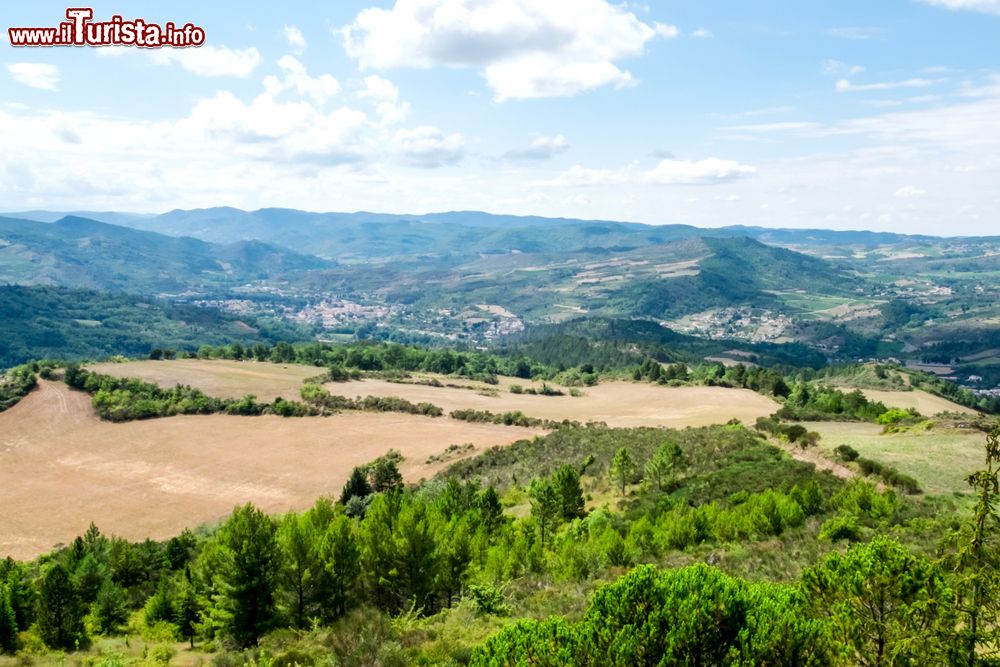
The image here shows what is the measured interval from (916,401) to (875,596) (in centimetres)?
13746

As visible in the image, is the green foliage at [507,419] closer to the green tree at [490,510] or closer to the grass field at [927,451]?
the grass field at [927,451]

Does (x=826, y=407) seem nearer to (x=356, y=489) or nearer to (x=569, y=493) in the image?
(x=569, y=493)

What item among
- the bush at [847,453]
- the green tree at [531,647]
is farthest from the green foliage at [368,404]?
the green tree at [531,647]

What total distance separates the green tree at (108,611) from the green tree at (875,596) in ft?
128

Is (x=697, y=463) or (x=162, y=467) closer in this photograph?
(x=697, y=463)

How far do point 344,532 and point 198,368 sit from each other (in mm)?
125510

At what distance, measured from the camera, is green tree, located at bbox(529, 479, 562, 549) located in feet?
→ 157

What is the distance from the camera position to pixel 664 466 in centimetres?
5678

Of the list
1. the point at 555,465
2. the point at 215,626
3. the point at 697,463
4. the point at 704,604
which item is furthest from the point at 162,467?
the point at 704,604

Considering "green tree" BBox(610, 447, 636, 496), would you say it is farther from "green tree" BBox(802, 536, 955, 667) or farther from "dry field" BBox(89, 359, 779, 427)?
"dry field" BBox(89, 359, 779, 427)

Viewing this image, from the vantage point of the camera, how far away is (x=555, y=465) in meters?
75.1

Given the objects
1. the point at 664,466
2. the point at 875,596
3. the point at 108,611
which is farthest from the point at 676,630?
the point at 664,466

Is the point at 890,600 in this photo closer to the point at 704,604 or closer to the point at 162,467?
the point at 704,604

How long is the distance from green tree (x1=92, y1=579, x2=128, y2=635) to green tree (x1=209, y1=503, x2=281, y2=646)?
953 cm
